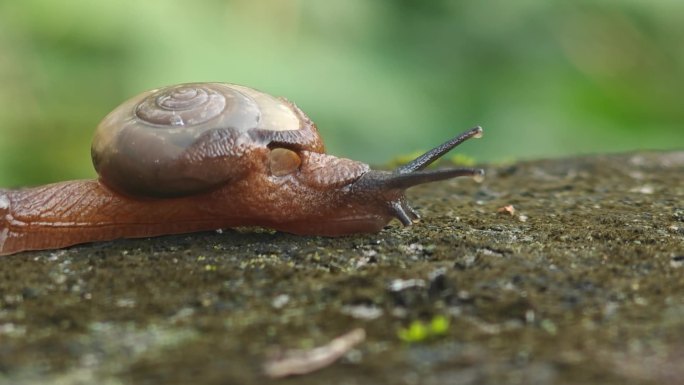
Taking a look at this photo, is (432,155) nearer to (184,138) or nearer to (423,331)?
(184,138)

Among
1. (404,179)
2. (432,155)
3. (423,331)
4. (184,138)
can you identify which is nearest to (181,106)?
(184,138)

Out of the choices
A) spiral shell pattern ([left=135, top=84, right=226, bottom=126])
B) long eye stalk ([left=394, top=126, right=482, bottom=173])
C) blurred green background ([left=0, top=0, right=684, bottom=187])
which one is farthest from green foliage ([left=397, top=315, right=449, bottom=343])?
blurred green background ([left=0, top=0, right=684, bottom=187])

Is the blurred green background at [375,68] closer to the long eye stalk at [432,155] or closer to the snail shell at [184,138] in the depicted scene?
the snail shell at [184,138]

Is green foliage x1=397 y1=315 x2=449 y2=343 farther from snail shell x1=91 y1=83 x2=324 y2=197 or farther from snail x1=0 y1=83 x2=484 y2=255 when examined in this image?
snail shell x1=91 y1=83 x2=324 y2=197

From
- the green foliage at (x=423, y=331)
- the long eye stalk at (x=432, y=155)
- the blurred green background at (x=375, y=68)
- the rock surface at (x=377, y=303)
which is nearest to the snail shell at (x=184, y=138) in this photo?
the rock surface at (x=377, y=303)

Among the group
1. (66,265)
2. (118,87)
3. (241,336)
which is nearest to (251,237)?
(66,265)

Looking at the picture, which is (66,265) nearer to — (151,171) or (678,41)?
(151,171)
